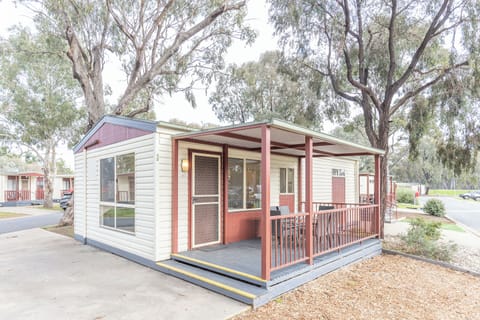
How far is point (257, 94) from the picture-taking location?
690 inches

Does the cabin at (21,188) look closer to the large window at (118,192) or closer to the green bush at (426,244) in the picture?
the large window at (118,192)

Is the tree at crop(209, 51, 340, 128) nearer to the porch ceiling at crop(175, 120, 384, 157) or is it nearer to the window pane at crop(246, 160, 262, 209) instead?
the window pane at crop(246, 160, 262, 209)

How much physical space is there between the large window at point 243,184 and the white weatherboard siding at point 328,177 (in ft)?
7.14

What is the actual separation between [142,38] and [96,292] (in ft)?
30.6

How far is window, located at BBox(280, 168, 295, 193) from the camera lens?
25.5 feet

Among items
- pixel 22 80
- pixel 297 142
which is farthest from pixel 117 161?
pixel 22 80

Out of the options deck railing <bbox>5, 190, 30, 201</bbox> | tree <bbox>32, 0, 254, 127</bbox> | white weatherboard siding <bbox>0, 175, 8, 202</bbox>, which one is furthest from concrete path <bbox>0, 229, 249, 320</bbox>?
deck railing <bbox>5, 190, 30, 201</bbox>

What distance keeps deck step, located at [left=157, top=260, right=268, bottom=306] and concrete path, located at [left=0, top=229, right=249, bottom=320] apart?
9 cm

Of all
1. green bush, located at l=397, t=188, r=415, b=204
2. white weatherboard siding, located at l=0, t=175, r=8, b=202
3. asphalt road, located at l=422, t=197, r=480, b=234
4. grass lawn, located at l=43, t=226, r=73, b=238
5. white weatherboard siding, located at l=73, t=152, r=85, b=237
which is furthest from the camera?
green bush, located at l=397, t=188, r=415, b=204

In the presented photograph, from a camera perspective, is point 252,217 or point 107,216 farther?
point 252,217

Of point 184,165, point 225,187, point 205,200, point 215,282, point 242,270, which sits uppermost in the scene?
point 184,165

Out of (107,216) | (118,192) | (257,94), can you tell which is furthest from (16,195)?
(118,192)

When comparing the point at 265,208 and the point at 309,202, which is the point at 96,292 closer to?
the point at 265,208

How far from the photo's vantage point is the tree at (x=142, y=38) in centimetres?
999
